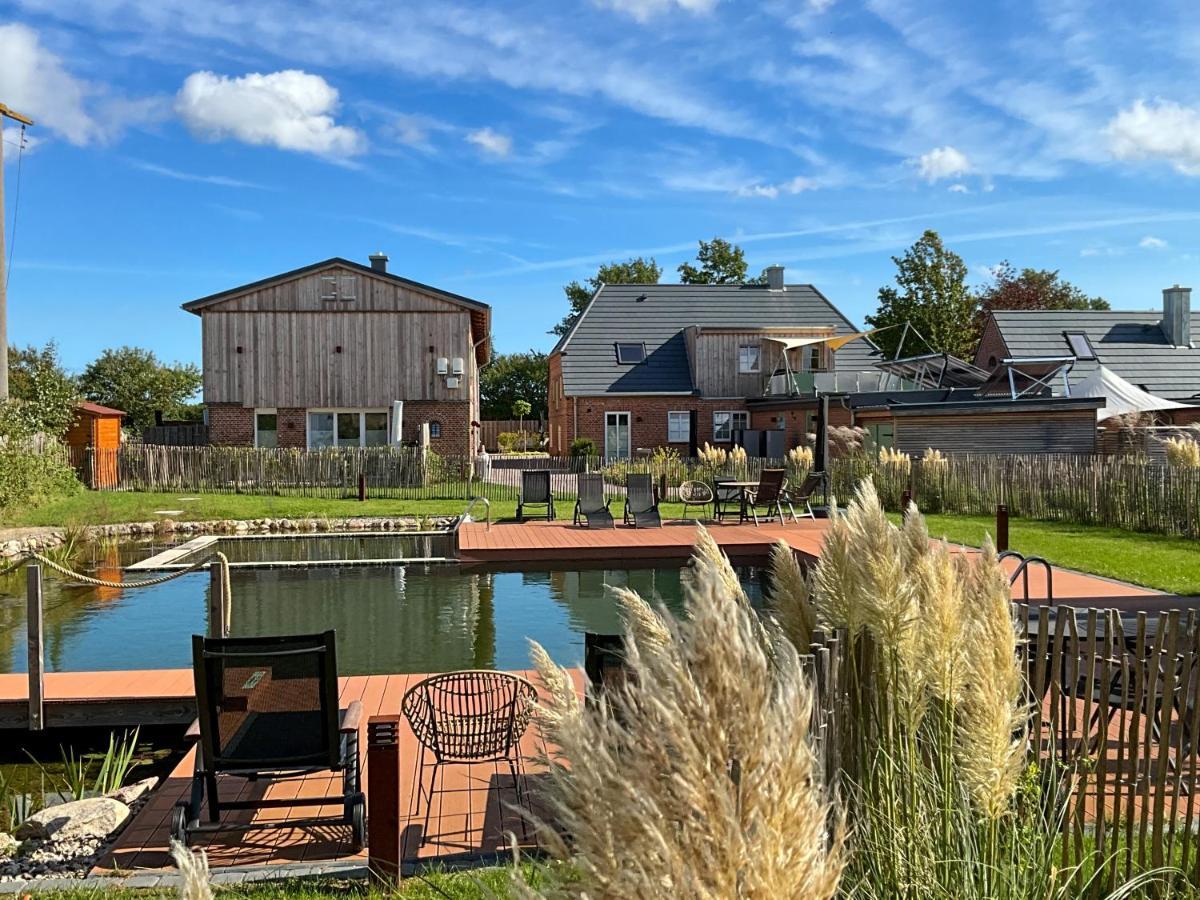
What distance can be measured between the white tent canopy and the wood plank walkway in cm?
2178

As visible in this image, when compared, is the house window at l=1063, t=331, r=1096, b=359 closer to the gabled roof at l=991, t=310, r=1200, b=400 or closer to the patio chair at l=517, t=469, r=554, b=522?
the gabled roof at l=991, t=310, r=1200, b=400

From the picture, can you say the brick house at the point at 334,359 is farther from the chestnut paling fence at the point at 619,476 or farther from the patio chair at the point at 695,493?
the patio chair at the point at 695,493

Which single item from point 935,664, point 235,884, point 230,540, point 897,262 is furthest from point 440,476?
point 897,262

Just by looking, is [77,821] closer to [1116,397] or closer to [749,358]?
[1116,397]

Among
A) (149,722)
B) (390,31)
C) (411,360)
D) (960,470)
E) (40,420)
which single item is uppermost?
(390,31)

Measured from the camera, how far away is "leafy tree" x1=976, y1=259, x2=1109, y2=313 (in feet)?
158

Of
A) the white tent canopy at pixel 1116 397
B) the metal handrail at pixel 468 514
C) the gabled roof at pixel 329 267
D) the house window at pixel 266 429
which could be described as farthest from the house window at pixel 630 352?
A: the metal handrail at pixel 468 514

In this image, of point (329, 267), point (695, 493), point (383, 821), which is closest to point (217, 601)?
point (383, 821)

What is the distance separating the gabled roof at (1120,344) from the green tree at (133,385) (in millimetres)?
35984

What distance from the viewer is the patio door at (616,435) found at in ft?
112

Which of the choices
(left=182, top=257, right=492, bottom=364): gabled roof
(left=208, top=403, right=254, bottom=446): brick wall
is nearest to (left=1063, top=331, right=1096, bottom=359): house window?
(left=182, top=257, right=492, bottom=364): gabled roof

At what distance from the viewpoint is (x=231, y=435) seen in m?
29.9

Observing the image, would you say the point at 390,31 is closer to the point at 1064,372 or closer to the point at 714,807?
the point at 714,807

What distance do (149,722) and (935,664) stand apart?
244 inches
